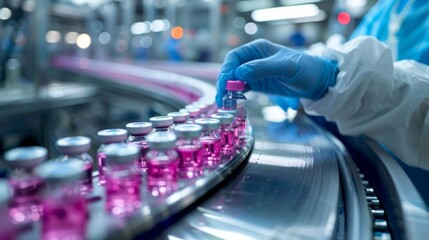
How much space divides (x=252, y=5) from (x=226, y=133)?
668 centimetres

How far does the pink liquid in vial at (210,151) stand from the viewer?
61cm

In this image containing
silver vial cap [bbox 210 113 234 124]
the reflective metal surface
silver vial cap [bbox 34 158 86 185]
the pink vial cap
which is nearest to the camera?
silver vial cap [bbox 34 158 86 185]

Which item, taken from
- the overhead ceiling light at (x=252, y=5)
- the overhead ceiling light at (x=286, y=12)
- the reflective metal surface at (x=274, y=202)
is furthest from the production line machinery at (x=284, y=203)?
the overhead ceiling light at (x=252, y=5)

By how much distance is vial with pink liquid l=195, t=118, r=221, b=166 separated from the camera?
0.61 meters

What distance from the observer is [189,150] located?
1.83 ft

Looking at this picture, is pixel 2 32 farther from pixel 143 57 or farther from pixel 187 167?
pixel 143 57

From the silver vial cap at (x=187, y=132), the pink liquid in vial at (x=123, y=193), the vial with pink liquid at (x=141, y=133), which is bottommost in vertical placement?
the pink liquid in vial at (x=123, y=193)

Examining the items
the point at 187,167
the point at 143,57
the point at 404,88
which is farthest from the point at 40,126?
the point at 143,57

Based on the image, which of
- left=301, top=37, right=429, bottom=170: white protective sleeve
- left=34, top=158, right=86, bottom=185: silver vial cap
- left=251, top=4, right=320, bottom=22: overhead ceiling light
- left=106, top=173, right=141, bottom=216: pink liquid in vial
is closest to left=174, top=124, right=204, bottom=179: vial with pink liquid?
left=106, top=173, right=141, bottom=216: pink liquid in vial

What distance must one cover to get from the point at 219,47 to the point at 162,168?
17.2 ft

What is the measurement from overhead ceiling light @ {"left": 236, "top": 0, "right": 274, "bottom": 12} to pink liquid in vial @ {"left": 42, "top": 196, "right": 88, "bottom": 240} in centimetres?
684

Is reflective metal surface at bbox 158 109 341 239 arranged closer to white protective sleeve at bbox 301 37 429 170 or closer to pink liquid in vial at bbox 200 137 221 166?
pink liquid in vial at bbox 200 137 221 166

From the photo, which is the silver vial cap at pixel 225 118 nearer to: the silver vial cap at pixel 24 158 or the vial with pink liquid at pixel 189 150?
the vial with pink liquid at pixel 189 150

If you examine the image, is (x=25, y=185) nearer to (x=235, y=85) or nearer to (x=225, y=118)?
(x=225, y=118)
